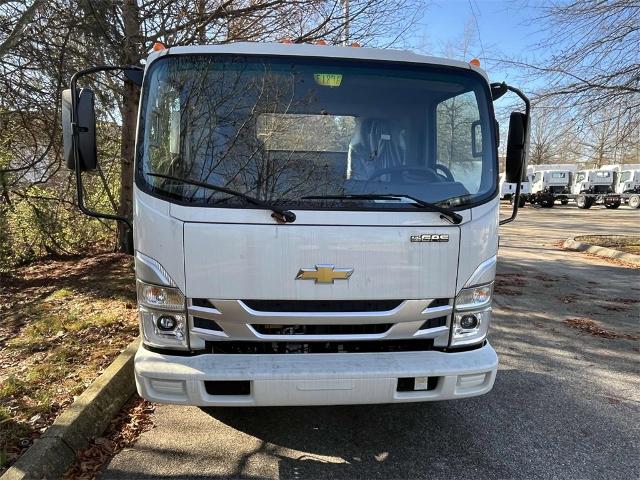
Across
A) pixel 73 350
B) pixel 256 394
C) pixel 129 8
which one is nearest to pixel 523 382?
pixel 256 394

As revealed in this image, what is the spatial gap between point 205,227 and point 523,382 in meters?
3.19

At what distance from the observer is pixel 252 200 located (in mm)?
2756

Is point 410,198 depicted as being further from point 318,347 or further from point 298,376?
point 298,376

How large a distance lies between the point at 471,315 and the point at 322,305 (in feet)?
3.15

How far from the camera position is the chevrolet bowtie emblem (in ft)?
8.89

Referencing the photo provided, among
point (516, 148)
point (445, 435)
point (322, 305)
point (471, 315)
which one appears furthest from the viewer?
point (516, 148)

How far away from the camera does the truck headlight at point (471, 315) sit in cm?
295

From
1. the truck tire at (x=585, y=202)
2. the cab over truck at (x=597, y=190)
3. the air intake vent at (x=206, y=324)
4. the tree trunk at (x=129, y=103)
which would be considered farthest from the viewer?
the truck tire at (x=585, y=202)

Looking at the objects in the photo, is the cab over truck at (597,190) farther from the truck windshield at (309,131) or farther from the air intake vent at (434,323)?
the air intake vent at (434,323)

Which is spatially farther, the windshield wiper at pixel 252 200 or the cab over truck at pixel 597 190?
the cab over truck at pixel 597 190

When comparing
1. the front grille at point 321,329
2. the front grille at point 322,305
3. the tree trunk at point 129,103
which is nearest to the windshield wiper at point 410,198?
the front grille at point 322,305

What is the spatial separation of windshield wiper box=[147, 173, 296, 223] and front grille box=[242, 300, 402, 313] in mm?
474

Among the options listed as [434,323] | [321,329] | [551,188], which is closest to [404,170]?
[434,323]

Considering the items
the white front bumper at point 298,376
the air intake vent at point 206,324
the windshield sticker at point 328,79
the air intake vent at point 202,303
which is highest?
the windshield sticker at point 328,79
